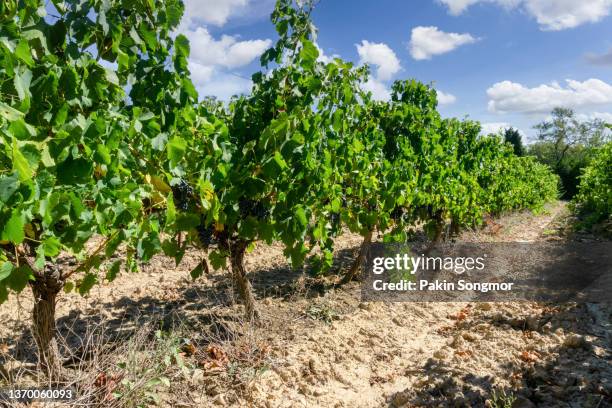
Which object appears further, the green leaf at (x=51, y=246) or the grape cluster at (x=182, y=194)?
the grape cluster at (x=182, y=194)

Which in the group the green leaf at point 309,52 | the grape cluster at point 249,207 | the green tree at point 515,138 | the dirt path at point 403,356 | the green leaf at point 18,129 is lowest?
the dirt path at point 403,356

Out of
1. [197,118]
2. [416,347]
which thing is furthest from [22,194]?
[416,347]

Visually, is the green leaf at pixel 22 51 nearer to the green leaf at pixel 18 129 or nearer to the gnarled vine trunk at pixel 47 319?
the green leaf at pixel 18 129

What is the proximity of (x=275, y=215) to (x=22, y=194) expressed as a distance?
219 centimetres

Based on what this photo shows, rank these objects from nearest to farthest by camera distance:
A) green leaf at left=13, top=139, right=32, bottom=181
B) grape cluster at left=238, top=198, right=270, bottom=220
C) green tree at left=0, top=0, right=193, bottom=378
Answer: green leaf at left=13, top=139, right=32, bottom=181 < green tree at left=0, top=0, right=193, bottom=378 < grape cluster at left=238, top=198, right=270, bottom=220

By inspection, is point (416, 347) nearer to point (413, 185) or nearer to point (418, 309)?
point (418, 309)

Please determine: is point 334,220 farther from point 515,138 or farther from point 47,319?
point 515,138

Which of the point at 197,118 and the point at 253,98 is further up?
the point at 253,98

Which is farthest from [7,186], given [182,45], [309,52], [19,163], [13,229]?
[309,52]

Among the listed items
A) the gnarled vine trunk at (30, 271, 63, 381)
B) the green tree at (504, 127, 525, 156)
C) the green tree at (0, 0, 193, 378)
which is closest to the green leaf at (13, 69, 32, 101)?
the green tree at (0, 0, 193, 378)

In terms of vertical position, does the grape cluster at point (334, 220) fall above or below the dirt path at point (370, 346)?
above

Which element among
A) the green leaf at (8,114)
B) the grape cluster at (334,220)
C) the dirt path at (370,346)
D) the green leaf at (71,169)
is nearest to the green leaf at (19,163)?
the green leaf at (8,114)

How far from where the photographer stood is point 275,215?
11.7 feet

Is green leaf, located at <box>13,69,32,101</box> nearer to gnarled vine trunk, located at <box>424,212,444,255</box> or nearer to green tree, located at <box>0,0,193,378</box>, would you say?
green tree, located at <box>0,0,193,378</box>
